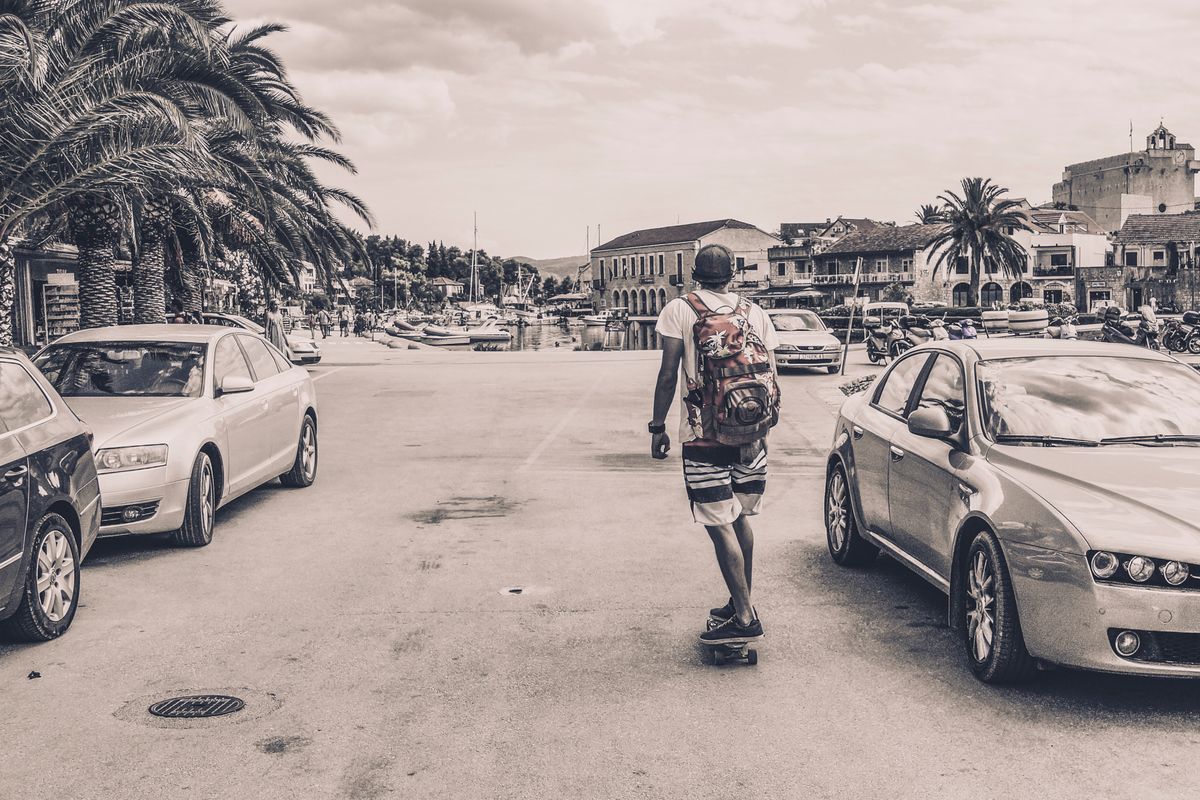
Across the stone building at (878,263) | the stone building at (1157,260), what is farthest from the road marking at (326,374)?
the stone building at (1157,260)

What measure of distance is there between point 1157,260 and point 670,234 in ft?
163

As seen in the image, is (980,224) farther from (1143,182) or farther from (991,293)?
(1143,182)

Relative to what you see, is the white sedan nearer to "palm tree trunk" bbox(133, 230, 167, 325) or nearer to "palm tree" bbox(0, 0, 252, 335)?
"palm tree trunk" bbox(133, 230, 167, 325)

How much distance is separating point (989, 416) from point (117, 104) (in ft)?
38.7

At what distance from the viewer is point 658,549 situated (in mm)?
8070

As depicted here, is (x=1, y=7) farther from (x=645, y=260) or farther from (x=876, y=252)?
(x=645, y=260)

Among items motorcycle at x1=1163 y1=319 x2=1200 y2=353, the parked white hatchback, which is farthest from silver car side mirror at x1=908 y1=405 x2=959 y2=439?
motorcycle at x1=1163 y1=319 x2=1200 y2=353

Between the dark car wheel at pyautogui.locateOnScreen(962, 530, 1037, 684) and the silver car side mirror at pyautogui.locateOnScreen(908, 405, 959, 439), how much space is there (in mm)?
653

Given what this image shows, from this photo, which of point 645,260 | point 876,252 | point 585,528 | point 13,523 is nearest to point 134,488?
point 13,523

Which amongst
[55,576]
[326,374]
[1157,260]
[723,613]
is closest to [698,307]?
[723,613]

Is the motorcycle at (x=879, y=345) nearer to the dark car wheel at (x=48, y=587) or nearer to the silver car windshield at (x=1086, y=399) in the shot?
the silver car windshield at (x=1086, y=399)

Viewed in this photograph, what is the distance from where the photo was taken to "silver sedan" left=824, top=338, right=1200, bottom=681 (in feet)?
14.9

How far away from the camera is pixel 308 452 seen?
1116cm

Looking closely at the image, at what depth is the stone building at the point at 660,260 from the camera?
11669 centimetres
